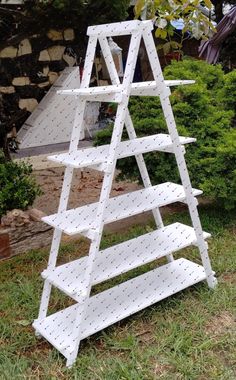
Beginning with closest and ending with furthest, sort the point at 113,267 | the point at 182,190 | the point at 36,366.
A: the point at 36,366 → the point at 113,267 → the point at 182,190

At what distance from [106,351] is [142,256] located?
0.58 m

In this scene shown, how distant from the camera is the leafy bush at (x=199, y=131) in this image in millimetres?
3852

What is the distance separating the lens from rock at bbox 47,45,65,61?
707 centimetres

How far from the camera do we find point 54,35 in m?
7.04

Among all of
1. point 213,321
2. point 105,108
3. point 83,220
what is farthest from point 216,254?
point 105,108

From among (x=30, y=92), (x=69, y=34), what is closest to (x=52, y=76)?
(x=30, y=92)

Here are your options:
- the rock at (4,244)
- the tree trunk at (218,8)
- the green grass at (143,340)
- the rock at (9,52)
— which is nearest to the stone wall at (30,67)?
the rock at (9,52)

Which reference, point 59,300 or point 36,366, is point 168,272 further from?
point 36,366

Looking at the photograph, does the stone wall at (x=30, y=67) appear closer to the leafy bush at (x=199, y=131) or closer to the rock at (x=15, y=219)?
the leafy bush at (x=199, y=131)

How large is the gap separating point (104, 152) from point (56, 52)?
5.18 metres

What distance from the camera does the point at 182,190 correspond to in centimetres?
277

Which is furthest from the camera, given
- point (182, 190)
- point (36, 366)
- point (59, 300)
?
point (59, 300)

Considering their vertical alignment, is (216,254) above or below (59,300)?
below

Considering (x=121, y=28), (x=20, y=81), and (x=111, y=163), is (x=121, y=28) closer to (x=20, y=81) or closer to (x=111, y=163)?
(x=111, y=163)
